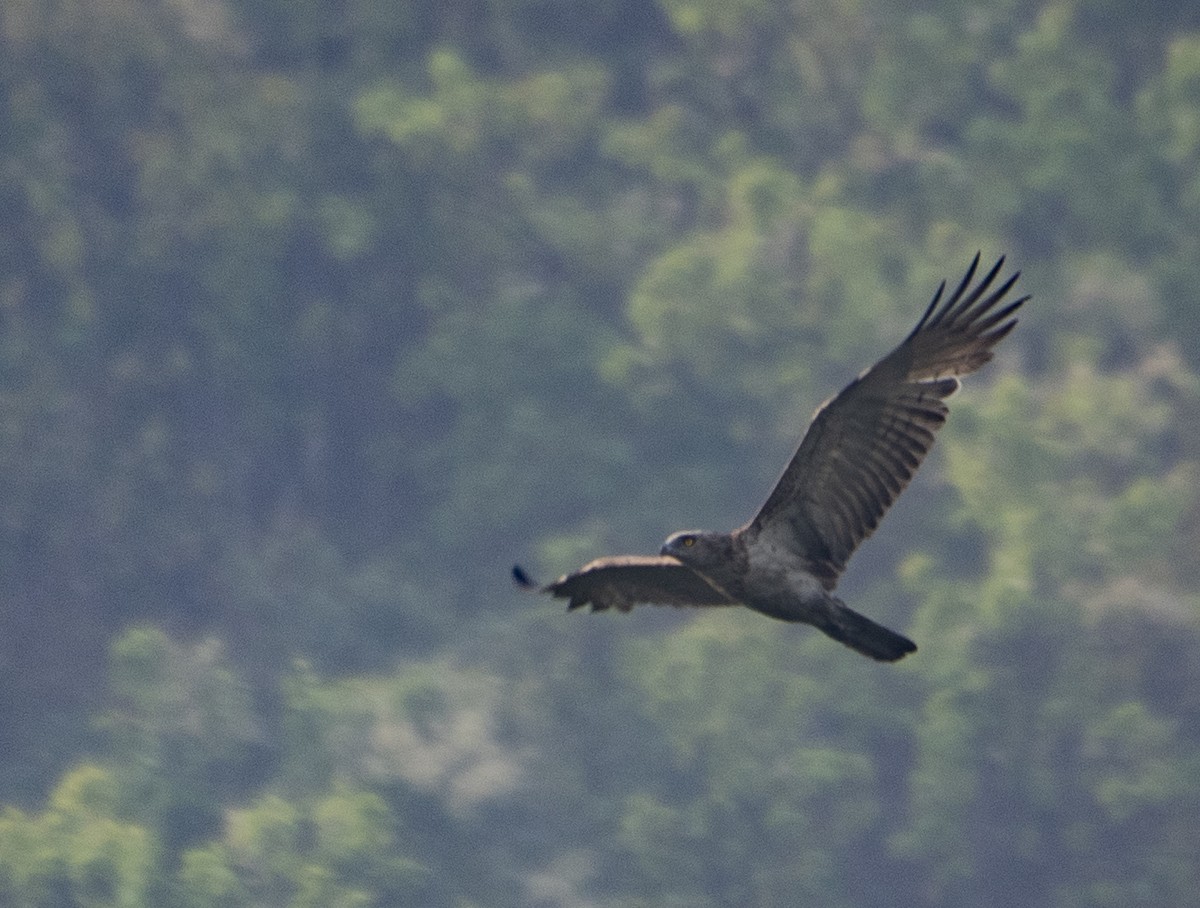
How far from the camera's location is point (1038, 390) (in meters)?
29.7

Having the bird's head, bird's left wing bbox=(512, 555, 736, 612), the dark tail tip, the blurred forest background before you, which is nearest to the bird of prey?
the bird's head

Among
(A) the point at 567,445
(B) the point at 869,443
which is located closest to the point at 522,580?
(B) the point at 869,443

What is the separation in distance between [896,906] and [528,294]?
11928mm

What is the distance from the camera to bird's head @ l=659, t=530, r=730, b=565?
10547 mm

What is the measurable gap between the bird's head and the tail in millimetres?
665

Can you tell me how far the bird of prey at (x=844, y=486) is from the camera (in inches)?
416

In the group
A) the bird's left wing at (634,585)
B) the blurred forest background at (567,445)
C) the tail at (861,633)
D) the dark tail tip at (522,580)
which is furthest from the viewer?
the blurred forest background at (567,445)

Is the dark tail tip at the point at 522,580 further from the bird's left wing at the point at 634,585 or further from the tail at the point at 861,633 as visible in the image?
the tail at the point at 861,633

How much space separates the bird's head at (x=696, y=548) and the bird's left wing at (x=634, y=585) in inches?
28.1

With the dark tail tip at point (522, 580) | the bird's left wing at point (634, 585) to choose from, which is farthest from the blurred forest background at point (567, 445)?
the dark tail tip at point (522, 580)

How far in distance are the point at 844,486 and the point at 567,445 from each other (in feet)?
68.5

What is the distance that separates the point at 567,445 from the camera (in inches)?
1245

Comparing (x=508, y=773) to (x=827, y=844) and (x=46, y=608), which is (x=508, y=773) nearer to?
(x=827, y=844)

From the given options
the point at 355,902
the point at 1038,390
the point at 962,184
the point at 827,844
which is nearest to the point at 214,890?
the point at 355,902
